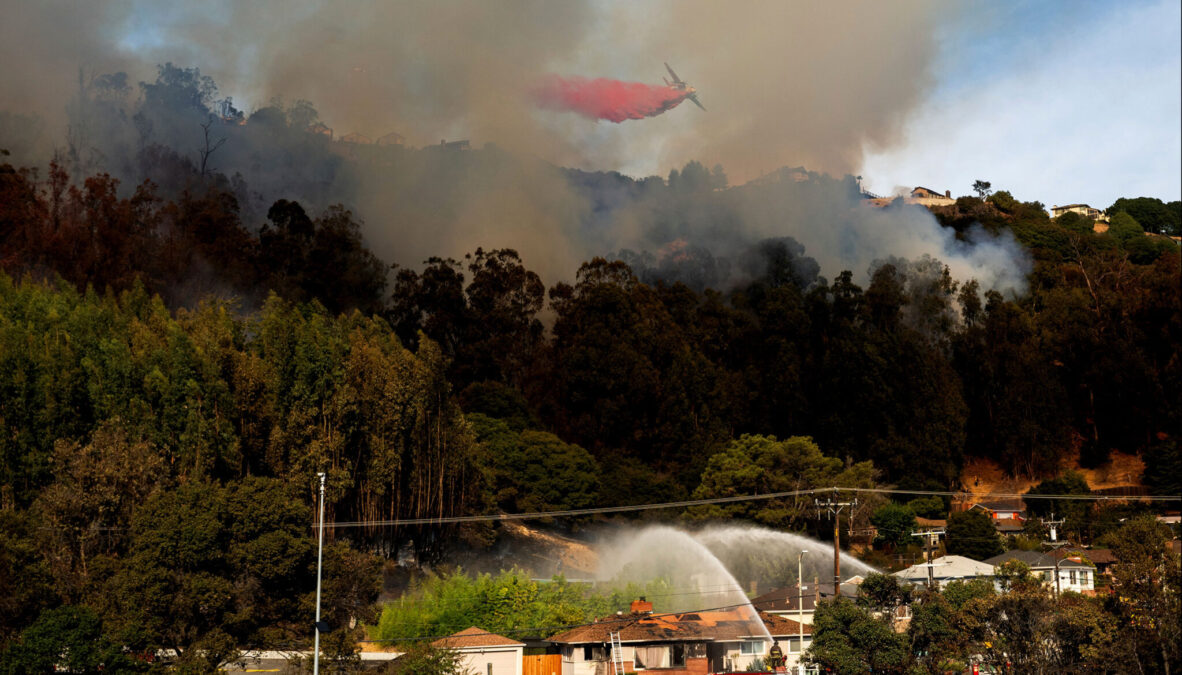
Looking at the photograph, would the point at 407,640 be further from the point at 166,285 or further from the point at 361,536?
the point at 166,285

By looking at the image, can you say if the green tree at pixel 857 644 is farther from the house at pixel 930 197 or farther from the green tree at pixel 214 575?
the house at pixel 930 197

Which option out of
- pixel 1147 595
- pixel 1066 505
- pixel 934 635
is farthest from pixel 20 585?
pixel 1066 505

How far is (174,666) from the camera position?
127ft

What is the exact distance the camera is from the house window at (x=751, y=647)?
172ft

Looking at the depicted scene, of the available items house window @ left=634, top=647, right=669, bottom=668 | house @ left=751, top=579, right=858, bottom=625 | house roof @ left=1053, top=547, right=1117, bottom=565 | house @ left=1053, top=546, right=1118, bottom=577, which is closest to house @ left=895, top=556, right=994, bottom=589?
house @ left=1053, top=546, right=1118, bottom=577

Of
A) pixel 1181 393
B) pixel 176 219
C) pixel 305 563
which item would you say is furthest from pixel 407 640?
pixel 1181 393

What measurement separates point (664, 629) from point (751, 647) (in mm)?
5715

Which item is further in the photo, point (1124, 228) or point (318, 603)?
point (1124, 228)

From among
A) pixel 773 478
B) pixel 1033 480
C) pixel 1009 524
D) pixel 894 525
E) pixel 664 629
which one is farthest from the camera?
pixel 1033 480

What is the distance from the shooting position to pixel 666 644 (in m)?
49.1

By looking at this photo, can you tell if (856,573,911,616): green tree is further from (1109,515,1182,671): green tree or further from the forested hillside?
the forested hillside

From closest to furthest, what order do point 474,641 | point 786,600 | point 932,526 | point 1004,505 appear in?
1. point 474,641
2. point 786,600
3. point 932,526
4. point 1004,505

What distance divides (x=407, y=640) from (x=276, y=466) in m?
14.6

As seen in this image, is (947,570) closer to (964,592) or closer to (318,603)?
(964,592)
